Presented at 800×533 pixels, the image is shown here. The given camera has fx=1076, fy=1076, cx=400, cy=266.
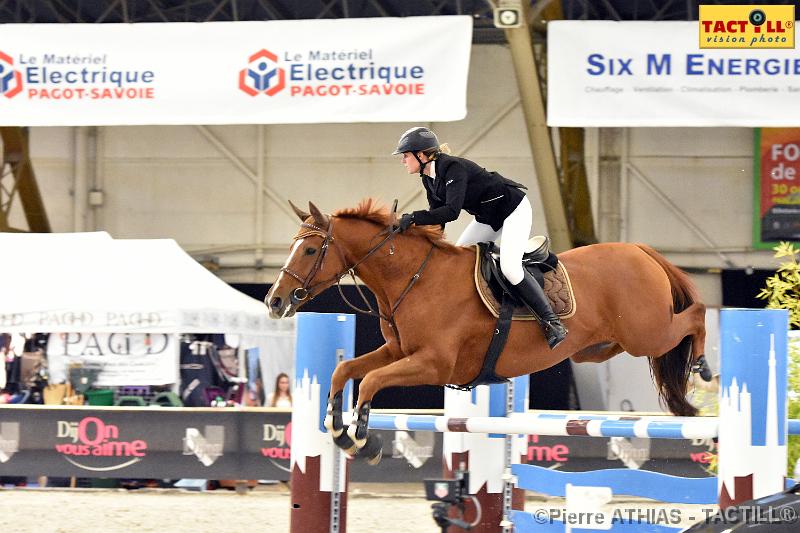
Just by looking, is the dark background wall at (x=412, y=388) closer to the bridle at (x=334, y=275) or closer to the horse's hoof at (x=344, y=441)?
the bridle at (x=334, y=275)

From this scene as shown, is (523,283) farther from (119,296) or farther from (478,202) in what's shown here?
(119,296)

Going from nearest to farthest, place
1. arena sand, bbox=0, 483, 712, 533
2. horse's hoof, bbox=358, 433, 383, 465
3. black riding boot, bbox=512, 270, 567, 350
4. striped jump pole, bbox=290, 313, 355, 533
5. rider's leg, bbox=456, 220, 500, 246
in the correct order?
horse's hoof, bbox=358, 433, 383, 465, black riding boot, bbox=512, 270, 567, 350, striped jump pole, bbox=290, 313, 355, 533, rider's leg, bbox=456, 220, 500, 246, arena sand, bbox=0, 483, 712, 533

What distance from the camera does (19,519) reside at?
6.66 m

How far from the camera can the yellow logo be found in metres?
8.00

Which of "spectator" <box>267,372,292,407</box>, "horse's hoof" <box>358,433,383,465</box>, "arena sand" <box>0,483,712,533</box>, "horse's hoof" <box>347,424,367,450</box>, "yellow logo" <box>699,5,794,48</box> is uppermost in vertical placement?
"yellow logo" <box>699,5,794,48</box>

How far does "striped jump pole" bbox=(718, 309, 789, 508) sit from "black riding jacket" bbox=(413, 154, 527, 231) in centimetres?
105

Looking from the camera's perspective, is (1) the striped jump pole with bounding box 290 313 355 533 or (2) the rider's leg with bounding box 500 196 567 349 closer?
(2) the rider's leg with bounding box 500 196 567 349

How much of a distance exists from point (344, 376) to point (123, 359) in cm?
582

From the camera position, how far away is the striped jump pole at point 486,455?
4.52 metres

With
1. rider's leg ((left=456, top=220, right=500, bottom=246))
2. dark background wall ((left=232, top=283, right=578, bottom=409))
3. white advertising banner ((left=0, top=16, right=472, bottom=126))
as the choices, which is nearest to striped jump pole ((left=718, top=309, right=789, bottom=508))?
rider's leg ((left=456, top=220, right=500, bottom=246))

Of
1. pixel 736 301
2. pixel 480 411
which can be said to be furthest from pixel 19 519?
pixel 736 301

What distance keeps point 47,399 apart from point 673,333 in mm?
6320

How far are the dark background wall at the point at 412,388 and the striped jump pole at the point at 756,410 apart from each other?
7025 millimetres

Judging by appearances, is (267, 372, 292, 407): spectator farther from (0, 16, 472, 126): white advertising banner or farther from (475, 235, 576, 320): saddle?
(475, 235, 576, 320): saddle
